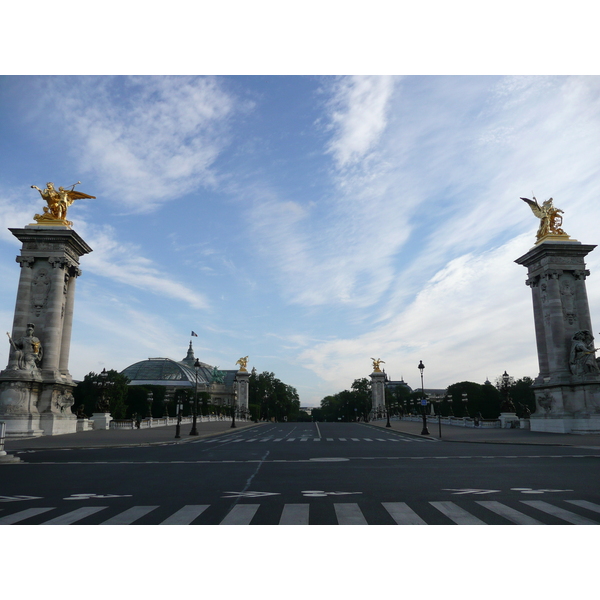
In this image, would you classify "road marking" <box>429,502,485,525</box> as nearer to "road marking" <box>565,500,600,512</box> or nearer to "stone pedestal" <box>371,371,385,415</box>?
"road marking" <box>565,500,600,512</box>

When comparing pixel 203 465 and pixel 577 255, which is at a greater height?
pixel 577 255

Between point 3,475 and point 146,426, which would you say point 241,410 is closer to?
point 146,426

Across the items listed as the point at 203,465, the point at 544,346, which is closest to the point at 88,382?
the point at 544,346

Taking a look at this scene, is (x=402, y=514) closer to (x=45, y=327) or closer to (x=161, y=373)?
(x=45, y=327)

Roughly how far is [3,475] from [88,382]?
320ft

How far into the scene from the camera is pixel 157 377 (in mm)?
180125

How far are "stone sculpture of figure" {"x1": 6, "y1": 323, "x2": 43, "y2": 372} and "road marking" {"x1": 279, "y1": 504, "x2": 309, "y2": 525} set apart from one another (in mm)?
35318

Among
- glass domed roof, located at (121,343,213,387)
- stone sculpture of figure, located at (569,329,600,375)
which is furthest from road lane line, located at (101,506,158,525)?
glass domed roof, located at (121,343,213,387)

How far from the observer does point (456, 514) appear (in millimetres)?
8562

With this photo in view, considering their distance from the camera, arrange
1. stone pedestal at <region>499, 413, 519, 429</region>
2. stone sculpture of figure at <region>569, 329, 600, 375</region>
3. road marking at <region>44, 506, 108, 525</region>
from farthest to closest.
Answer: stone pedestal at <region>499, 413, 519, 429</region> < stone sculpture of figure at <region>569, 329, 600, 375</region> < road marking at <region>44, 506, 108, 525</region>

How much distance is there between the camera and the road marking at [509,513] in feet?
26.4

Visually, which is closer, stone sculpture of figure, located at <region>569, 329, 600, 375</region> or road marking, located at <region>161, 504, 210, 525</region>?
road marking, located at <region>161, 504, 210, 525</region>

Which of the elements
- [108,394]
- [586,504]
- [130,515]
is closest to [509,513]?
[586,504]

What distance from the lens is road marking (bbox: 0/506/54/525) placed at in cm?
827
